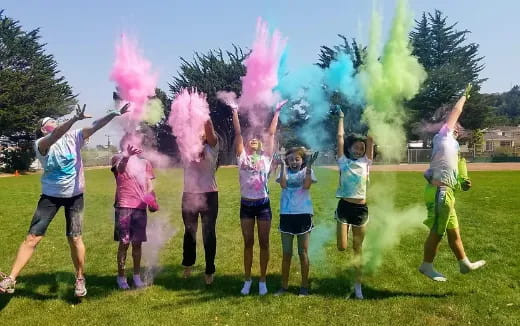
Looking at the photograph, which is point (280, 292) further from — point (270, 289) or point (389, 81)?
point (389, 81)

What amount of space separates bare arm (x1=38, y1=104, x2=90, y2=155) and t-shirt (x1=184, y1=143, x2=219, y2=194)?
1.41 metres

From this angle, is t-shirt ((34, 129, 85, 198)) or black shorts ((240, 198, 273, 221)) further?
black shorts ((240, 198, 273, 221))

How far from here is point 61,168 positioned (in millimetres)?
5410

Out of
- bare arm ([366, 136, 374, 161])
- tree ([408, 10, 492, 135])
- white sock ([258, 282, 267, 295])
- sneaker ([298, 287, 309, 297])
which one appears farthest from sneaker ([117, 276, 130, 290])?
tree ([408, 10, 492, 135])

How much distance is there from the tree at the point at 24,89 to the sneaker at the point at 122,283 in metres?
38.0

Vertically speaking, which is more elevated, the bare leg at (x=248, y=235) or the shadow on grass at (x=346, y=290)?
the bare leg at (x=248, y=235)

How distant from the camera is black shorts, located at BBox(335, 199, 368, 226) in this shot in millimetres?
5711

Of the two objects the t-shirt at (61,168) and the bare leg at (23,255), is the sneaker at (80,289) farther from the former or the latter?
the t-shirt at (61,168)

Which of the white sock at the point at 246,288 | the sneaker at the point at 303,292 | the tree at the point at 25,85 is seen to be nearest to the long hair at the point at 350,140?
the sneaker at the point at 303,292

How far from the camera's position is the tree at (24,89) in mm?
41344

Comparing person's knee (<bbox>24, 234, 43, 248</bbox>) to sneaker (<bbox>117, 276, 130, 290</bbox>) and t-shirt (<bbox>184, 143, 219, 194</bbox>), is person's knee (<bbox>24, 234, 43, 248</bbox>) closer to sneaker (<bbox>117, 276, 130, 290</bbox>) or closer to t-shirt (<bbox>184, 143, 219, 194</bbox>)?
sneaker (<bbox>117, 276, 130, 290</bbox>)

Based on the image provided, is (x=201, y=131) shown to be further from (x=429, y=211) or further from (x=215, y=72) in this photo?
Result: (x=215, y=72)

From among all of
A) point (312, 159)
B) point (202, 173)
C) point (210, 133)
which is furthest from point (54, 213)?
point (312, 159)

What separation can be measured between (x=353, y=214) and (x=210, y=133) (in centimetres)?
201
